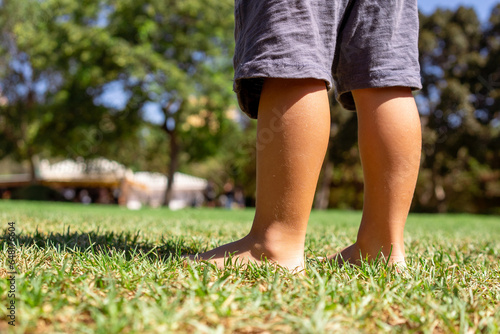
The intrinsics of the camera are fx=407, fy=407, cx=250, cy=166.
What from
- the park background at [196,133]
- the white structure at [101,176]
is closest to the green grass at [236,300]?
the park background at [196,133]

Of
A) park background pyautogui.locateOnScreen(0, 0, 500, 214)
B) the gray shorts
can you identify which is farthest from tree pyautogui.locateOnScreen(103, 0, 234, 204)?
the gray shorts

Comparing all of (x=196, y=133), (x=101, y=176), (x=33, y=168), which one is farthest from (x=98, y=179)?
(x=196, y=133)

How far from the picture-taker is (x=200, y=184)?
3175 centimetres

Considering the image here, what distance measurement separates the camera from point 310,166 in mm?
1180

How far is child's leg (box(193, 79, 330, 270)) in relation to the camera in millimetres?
1169

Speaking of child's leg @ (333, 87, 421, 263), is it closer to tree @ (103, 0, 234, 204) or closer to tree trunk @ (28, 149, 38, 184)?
tree @ (103, 0, 234, 204)

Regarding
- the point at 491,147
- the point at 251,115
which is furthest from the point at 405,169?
the point at 491,147

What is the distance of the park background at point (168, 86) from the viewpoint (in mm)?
15812

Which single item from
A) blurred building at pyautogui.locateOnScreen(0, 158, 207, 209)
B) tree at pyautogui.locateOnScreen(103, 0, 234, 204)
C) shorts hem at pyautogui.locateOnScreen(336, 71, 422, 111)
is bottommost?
blurred building at pyautogui.locateOnScreen(0, 158, 207, 209)

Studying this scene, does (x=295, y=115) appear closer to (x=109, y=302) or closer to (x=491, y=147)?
(x=109, y=302)

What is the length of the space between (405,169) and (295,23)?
0.57 m

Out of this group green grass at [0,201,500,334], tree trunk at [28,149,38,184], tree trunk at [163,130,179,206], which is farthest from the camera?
tree trunk at [28,149,38,184]

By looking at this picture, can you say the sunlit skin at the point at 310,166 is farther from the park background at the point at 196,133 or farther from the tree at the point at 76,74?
the tree at the point at 76,74

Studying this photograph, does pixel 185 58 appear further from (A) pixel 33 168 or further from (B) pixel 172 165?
(A) pixel 33 168
